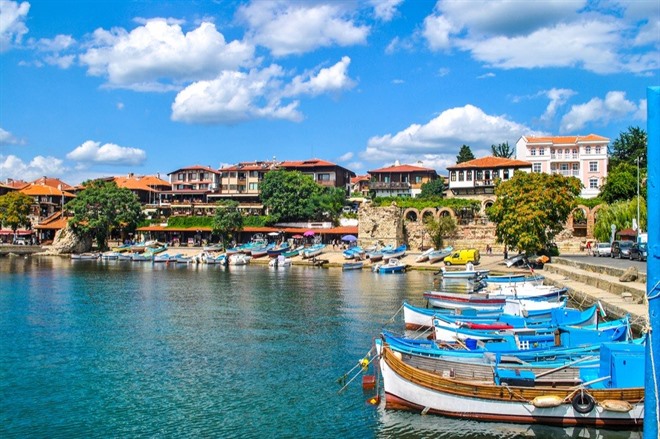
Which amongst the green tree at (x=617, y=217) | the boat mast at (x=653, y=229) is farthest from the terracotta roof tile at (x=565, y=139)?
the boat mast at (x=653, y=229)

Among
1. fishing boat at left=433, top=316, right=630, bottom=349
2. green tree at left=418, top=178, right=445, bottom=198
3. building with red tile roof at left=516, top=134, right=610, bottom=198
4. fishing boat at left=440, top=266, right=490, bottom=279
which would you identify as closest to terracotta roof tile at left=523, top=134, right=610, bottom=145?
building with red tile roof at left=516, top=134, right=610, bottom=198

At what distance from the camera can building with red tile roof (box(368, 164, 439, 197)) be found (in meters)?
92.5

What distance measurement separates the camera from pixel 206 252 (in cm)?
7588

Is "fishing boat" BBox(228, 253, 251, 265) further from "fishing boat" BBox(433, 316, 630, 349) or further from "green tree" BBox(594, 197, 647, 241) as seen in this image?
"fishing boat" BBox(433, 316, 630, 349)

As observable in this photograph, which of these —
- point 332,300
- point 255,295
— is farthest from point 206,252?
point 332,300

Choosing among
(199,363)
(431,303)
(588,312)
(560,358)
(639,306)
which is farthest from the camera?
(431,303)

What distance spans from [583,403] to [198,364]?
43.7ft

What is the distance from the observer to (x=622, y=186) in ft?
226

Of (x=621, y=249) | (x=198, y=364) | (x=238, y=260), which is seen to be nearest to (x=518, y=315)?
(x=198, y=364)

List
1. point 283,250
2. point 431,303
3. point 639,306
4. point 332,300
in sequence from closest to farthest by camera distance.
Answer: point 639,306, point 431,303, point 332,300, point 283,250

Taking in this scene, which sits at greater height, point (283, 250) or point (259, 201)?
point (259, 201)

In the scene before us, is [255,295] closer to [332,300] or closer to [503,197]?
[332,300]

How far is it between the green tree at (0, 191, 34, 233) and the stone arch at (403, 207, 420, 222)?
197ft

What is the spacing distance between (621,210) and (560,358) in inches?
1940
